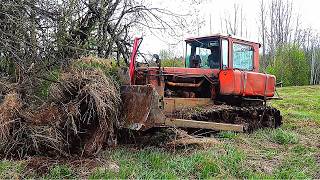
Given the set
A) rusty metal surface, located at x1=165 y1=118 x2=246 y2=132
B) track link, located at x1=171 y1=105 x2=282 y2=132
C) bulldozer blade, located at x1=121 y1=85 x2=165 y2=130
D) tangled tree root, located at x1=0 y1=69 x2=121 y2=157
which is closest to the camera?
tangled tree root, located at x1=0 y1=69 x2=121 y2=157

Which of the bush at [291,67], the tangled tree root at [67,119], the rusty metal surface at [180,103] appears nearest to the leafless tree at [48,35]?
the tangled tree root at [67,119]

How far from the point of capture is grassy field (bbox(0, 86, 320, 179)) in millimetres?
5664

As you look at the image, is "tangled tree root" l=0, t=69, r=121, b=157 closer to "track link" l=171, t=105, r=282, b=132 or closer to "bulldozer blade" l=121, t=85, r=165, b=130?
"bulldozer blade" l=121, t=85, r=165, b=130

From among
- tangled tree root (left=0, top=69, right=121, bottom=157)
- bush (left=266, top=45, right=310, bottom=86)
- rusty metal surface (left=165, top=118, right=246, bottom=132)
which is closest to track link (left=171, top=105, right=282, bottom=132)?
rusty metal surface (left=165, top=118, right=246, bottom=132)

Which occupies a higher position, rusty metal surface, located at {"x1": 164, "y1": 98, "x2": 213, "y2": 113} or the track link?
rusty metal surface, located at {"x1": 164, "y1": 98, "x2": 213, "y2": 113}

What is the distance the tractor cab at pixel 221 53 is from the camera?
932cm

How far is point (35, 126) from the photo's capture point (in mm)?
6352

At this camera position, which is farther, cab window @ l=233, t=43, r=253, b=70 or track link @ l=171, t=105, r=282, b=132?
cab window @ l=233, t=43, r=253, b=70

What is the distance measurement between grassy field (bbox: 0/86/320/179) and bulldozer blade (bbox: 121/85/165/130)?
461mm

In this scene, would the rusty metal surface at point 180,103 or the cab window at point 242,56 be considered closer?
the rusty metal surface at point 180,103

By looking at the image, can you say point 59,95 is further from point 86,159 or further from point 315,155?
Answer: point 315,155

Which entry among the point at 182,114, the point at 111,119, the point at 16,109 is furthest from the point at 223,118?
the point at 16,109

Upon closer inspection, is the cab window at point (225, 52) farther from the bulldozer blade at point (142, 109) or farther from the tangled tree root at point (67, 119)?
the tangled tree root at point (67, 119)

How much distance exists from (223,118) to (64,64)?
3772 mm
